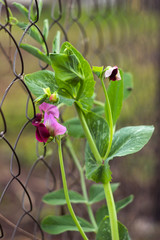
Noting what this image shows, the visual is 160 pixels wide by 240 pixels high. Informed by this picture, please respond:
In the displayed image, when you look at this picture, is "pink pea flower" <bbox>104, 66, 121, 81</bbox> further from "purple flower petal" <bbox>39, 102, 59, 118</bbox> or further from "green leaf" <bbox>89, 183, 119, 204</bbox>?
"green leaf" <bbox>89, 183, 119, 204</bbox>

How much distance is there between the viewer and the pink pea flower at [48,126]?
45cm

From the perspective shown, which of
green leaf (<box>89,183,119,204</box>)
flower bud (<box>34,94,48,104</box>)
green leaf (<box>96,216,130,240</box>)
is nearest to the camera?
flower bud (<box>34,94,48,104</box>)

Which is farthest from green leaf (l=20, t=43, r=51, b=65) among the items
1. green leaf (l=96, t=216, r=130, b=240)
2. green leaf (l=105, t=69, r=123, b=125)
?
green leaf (l=96, t=216, r=130, b=240)

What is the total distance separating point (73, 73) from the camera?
468 mm

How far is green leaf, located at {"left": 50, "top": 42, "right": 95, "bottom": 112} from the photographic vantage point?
46 cm

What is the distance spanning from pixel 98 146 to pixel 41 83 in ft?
0.44

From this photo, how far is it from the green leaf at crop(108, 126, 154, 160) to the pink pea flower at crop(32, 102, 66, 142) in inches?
3.8

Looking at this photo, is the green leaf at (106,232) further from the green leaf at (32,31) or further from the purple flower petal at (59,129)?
the green leaf at (32,31)

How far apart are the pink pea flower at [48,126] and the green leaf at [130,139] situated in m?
0.10

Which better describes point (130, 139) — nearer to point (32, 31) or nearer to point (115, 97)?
point (115, 97)

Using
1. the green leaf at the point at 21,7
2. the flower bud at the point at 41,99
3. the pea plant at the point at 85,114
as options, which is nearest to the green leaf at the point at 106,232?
the pea plant at the point at 85,114

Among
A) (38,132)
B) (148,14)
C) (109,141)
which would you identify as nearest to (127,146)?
(109,141)

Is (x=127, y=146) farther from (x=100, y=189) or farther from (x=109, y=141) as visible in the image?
(x=100, y=189)

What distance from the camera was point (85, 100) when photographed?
1.72 feet
